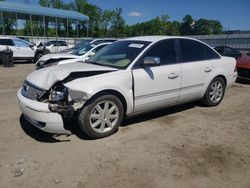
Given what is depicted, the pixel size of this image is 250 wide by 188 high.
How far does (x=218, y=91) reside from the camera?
6.23 m

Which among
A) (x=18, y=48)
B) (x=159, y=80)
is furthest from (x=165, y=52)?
(x=18, y=48)

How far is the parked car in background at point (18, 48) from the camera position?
52.7ft

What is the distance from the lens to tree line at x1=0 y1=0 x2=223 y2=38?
52.4 m

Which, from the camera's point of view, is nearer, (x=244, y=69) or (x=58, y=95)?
(x=58, y=95)

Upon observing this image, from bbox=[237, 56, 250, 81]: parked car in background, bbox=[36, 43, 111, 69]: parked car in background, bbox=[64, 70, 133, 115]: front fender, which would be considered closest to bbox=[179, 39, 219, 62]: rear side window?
bbox=[64, 70, 133, 115]: front fender

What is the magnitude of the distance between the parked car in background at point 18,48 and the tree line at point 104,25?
81.3ft

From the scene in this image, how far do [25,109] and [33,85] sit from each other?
408 mm

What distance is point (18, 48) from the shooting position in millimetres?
16391

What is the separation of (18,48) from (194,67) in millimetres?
13923

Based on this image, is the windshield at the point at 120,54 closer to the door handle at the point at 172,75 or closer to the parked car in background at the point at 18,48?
the door handle at the point at 172,75

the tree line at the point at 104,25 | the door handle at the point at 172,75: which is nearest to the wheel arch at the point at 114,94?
the door handle at the point at 172,75

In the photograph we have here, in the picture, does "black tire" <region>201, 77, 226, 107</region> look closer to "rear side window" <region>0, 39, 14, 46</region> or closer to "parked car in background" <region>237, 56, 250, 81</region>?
"parked car in background" <region>237, 56, 250, 81</region>

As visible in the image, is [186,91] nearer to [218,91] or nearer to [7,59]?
[218,91]

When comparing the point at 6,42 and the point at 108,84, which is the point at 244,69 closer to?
the point at 108,84
